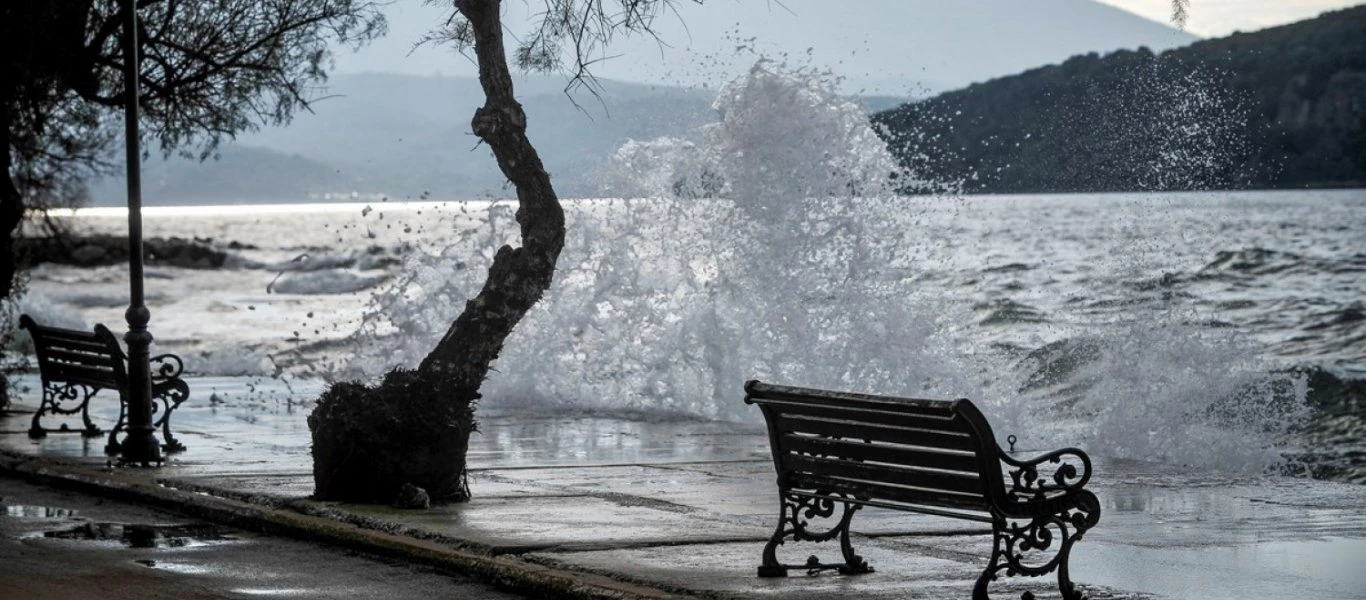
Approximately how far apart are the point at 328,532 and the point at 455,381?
3.94 ft

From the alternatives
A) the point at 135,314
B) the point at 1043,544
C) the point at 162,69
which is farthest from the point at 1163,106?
the point at 1043,544

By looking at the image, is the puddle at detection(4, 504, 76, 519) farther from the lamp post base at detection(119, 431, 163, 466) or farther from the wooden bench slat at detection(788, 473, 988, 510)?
the wooden bench slat at detection(788, 473, 988, 510)

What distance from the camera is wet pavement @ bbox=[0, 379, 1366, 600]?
744cm

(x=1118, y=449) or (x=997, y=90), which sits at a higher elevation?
(x=997, y=90)

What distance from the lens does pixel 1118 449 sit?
54.6 ft

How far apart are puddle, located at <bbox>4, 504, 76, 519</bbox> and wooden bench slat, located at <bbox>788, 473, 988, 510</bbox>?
4462 millimetres

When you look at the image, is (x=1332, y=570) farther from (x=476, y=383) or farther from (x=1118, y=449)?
(x=1118, y=449)

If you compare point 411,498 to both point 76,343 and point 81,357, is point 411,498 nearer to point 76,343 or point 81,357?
point 81,357

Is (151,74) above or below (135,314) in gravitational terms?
above

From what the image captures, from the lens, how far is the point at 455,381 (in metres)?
9.95

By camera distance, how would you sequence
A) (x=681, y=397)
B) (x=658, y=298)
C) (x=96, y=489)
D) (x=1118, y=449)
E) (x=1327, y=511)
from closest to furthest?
(x=1327, y=511) → (x=96, y=489) → (x=1118, y=449) → (x=681, y=397) → (x=658, y=298)

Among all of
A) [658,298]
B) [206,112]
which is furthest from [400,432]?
[658,298]

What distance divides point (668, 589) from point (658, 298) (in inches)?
540

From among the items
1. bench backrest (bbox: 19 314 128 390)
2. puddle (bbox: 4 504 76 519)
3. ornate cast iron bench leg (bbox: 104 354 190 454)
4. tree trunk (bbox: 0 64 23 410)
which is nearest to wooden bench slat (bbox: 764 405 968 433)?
puddle (bbox: 4 504 76 519)
